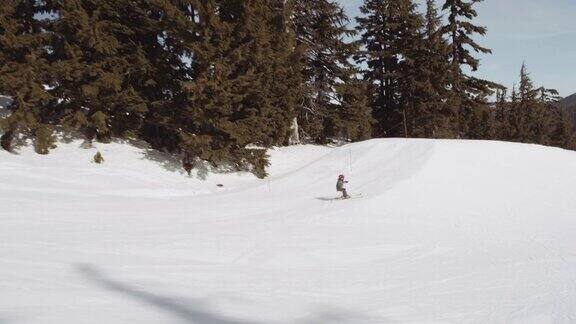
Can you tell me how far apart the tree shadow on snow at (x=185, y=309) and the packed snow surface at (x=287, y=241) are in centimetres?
3

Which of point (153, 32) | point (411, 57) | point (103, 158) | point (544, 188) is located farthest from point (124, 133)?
point (411, 57)

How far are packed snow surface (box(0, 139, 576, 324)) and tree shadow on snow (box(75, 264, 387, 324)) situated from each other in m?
0.03

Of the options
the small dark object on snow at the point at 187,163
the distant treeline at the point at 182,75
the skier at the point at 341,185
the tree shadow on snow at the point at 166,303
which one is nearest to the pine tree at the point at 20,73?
the distant treeline at the point at 182,75

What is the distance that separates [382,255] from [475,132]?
38.0 m

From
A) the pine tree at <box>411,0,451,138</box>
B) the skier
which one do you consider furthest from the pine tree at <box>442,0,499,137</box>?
the skier

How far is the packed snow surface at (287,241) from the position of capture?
18.5 feet

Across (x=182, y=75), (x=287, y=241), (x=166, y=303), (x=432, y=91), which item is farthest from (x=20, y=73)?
(x=432, y=91)

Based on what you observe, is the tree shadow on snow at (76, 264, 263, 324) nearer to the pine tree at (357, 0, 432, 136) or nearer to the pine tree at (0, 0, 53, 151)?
the pine tree at (0, 0, 53, 151)

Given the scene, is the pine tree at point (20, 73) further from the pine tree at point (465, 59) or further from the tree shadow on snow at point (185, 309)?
the pine tree at point (465, 59)

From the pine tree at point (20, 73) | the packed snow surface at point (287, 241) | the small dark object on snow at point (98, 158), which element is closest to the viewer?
the packed snow surface at point (287, 241)

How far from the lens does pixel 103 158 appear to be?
17328mm

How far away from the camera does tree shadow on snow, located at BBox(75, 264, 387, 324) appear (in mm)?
5051

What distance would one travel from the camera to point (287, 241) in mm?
9688

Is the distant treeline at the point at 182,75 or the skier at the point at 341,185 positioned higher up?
the distant treeline at the point at 182,75
